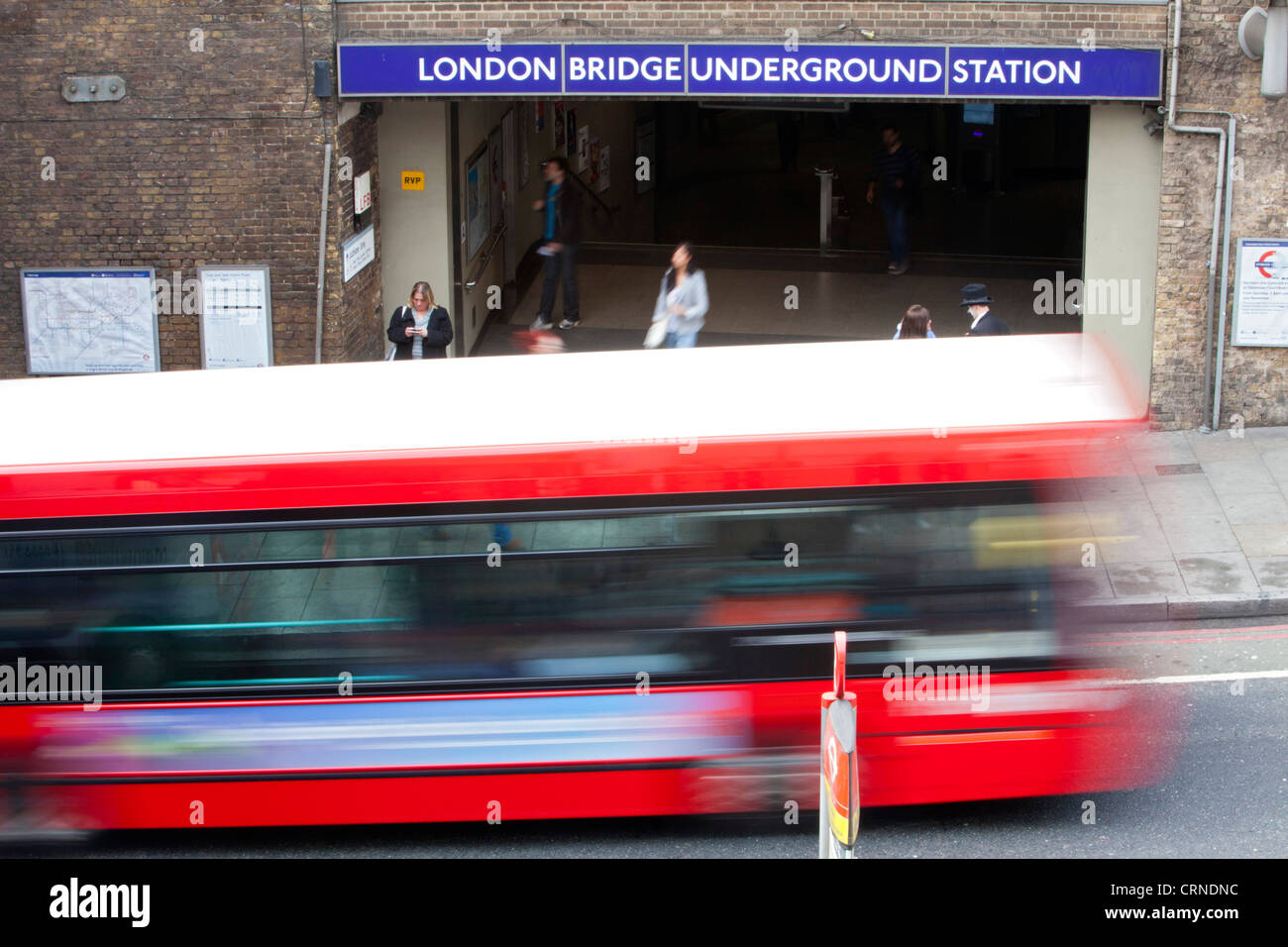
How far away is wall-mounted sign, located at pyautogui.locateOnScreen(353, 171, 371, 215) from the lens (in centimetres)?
1478

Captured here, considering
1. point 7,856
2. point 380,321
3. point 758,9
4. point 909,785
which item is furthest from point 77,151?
point 909,785

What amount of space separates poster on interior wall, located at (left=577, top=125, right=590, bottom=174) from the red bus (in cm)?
1379

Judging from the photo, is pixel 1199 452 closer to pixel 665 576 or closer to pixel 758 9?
pixel 758 9

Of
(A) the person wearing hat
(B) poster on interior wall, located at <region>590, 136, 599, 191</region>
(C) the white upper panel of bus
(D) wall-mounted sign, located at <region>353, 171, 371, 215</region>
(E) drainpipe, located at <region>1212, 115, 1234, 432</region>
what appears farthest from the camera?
(B) poster on interior wall, located at <region>590, 136, 599, 191</region>

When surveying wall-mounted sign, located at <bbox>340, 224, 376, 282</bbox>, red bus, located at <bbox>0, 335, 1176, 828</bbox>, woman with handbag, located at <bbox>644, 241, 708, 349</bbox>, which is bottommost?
red bus, located at <bbox>0, 335, 1176, 828</bbox>

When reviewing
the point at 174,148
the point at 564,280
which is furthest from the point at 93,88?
the point at 564,280

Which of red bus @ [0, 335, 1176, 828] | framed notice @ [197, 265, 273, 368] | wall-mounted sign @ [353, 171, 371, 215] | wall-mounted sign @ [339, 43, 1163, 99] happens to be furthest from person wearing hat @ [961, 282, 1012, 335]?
framed notice @ [197, 265, 273, 368]

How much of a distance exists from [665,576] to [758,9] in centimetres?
793

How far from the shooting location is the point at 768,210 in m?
22.5

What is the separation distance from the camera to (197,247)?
14.6m

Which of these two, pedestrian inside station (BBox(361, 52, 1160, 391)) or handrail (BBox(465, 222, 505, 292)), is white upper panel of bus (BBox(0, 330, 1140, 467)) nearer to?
pedestrian inside station (BBox(361, 52, 1160, 391))

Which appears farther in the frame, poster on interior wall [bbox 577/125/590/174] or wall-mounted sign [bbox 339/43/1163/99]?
poster on interior wall [bbox 577/125/590/174]

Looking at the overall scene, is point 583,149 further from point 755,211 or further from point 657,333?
point 657,333

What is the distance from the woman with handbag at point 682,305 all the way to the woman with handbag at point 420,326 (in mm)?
1747
